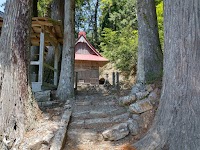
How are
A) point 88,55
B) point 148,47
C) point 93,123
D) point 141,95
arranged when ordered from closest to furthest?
point 93,123
point 141,95
point 148,47
point 88,55

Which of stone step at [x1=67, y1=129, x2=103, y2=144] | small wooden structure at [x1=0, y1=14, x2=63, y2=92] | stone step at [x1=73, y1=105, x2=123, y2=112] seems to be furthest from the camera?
small wooden structure at [x1=0, y1=14, x2=63, y2=92]

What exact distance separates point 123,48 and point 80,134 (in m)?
11.7

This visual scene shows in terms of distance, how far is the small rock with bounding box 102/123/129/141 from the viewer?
4.67m

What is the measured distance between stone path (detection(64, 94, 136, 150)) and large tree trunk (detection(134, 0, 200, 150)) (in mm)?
903

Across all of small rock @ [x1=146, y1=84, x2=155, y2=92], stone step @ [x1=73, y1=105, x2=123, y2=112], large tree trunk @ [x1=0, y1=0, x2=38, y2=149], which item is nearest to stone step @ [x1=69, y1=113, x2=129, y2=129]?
stone step @ [x1=73, y1=105, x2=123, y2=112]

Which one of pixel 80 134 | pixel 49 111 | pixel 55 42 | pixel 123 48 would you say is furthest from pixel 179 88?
pixel 123 48

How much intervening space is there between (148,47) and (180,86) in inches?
99.9

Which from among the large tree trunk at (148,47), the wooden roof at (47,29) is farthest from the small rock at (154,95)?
the wooden roof at (47,29)

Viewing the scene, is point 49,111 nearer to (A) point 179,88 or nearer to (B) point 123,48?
(A) point 179,88

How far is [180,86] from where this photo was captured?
3.80 metres

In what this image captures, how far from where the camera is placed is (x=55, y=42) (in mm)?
9742

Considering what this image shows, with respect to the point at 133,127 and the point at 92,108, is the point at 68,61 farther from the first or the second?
the point at 133,127

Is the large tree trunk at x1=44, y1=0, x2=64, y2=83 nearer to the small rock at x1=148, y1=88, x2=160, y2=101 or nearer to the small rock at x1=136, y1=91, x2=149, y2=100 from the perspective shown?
the small rock at x1=136, y1=91, x2=149, y2=100

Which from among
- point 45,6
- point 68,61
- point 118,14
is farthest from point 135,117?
point 118,14
